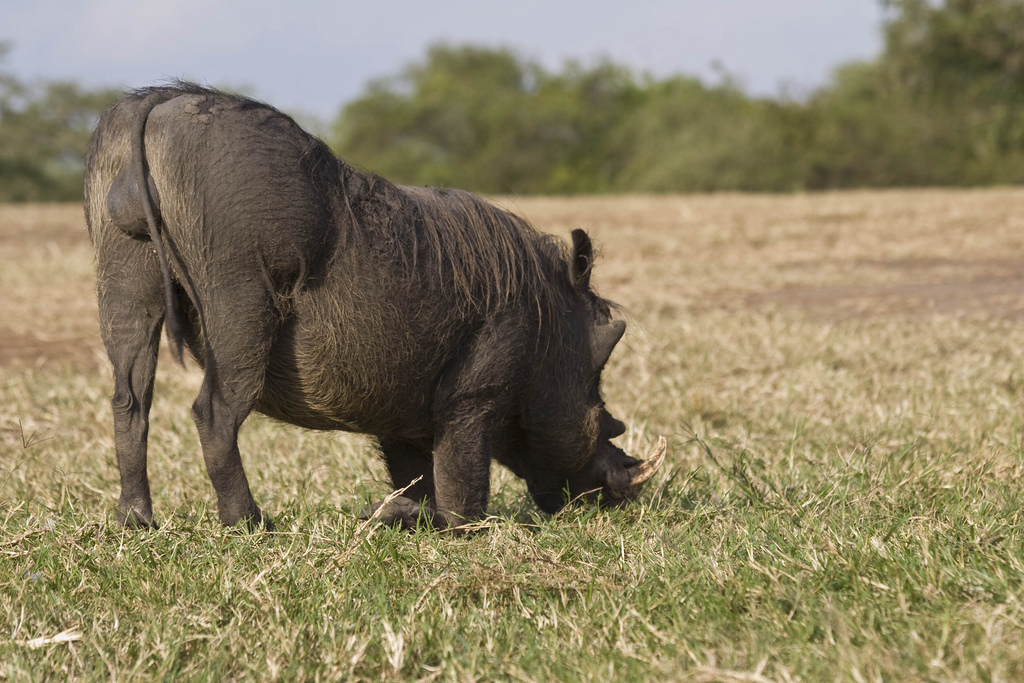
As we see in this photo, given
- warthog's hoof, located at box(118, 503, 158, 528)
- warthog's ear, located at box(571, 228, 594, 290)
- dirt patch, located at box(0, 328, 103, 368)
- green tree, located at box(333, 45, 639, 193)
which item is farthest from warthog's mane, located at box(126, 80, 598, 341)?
green tree, located at box(333, 45, 639, 193)

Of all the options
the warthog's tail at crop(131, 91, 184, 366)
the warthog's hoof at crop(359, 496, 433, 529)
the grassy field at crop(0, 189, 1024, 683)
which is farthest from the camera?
the warthog's hoof at crop(359, 496, 433, 529)

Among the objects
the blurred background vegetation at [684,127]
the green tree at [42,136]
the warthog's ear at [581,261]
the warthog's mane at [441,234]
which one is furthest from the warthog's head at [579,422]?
the green tree at [42,136]

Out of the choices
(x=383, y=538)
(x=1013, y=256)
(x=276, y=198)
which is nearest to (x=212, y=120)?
(x=276, y=198)

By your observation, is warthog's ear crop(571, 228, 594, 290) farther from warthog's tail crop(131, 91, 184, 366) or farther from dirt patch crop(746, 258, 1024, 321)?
dirt patch crop(746, 258, 1024, 321)

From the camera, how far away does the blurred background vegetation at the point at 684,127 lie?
22.0 metres

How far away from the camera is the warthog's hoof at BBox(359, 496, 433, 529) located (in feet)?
9.78

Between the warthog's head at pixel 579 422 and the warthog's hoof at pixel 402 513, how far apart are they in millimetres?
421

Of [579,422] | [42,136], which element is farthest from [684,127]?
[579,422]

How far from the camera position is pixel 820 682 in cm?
190

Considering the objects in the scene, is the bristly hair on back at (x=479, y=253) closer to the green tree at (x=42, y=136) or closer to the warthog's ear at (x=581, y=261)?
the warthog's ear at (x=581, y=261)

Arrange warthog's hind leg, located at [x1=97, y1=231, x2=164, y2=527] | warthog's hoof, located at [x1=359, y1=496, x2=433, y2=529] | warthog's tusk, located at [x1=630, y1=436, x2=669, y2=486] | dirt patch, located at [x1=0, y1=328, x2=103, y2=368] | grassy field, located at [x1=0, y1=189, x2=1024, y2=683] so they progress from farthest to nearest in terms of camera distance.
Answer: dirt patch, located at [x1=0, y1=328, x2=103, y2=368], warthog's tusk, located at [x1=630, y1=436, x2=669, y2=486], warthog's hoof, located at [x1=359, y1=496, x2=433, y2=529], warthog's hind leg, located at [x1=97, y1=231, x2=164, y2=527], grassy field, located at [x1=0, y1=189, x2=1024, y2=683]

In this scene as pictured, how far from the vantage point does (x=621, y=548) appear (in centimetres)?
270

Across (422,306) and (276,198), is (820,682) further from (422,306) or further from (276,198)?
(276,198)

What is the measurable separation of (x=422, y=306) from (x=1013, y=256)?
7.59 metres
